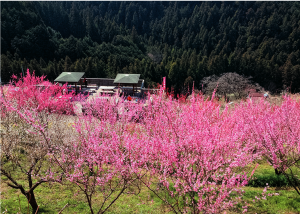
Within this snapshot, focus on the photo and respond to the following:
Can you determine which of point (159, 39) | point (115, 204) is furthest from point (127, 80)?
point (159, 39)

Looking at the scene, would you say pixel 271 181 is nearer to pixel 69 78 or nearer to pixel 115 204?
A: pixel 115 204

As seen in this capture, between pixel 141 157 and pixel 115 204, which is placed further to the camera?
pixel 115 204

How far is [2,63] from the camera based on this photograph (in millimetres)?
29391

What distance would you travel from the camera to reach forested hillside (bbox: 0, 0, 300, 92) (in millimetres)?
37500

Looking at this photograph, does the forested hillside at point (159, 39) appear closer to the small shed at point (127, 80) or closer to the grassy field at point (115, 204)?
the small shed at point (127, 80)

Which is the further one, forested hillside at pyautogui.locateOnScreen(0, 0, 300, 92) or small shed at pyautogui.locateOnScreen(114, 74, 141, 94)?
forested hillside at pyautogui.locateOnScreen(0, 0, 300, 92)

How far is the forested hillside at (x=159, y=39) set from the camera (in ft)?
123

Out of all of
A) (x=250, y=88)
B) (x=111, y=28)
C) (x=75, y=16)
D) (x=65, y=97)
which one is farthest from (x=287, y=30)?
(x=65, y=97)

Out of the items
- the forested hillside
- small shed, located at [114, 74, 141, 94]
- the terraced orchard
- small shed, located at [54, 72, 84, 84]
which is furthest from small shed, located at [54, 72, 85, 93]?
the forested hillside

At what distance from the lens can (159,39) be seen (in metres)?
82.4

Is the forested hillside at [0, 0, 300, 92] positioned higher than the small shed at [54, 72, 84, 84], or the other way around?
the forested hillside at [0, 0, 300, 92]

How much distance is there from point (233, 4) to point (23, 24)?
89721 mm

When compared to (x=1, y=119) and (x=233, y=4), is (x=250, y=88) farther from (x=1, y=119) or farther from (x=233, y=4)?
(x=233, y=4)

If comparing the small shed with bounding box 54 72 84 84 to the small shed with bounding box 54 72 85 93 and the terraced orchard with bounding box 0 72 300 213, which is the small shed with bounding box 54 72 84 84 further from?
the terraced orchard with bounding box 0 72 300 213
